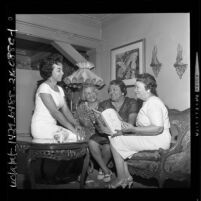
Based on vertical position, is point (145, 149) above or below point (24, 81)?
below

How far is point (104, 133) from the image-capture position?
2363 millimetres

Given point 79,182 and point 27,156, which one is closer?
point 27,156

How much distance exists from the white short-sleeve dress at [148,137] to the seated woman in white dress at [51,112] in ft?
1.44

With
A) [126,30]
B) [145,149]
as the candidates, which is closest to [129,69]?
[126,30]

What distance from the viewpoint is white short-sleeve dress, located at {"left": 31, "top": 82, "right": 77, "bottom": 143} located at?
7.49 feet

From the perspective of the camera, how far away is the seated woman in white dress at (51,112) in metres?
2.29

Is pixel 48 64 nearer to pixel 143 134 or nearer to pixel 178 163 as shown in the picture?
pixel 143 134

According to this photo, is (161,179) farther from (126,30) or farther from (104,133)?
(126,30)

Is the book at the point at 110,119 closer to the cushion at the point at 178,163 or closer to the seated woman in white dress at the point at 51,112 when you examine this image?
the seated woman in white dress at the point at 51,112

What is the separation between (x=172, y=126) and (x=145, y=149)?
13.6 inches

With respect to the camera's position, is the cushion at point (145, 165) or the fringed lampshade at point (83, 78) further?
the fringed lampshade at point (83, 78)

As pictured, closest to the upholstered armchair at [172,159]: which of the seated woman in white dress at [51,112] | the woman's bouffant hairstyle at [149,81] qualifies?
the woman's bouffant hairstyle at [149,81]
